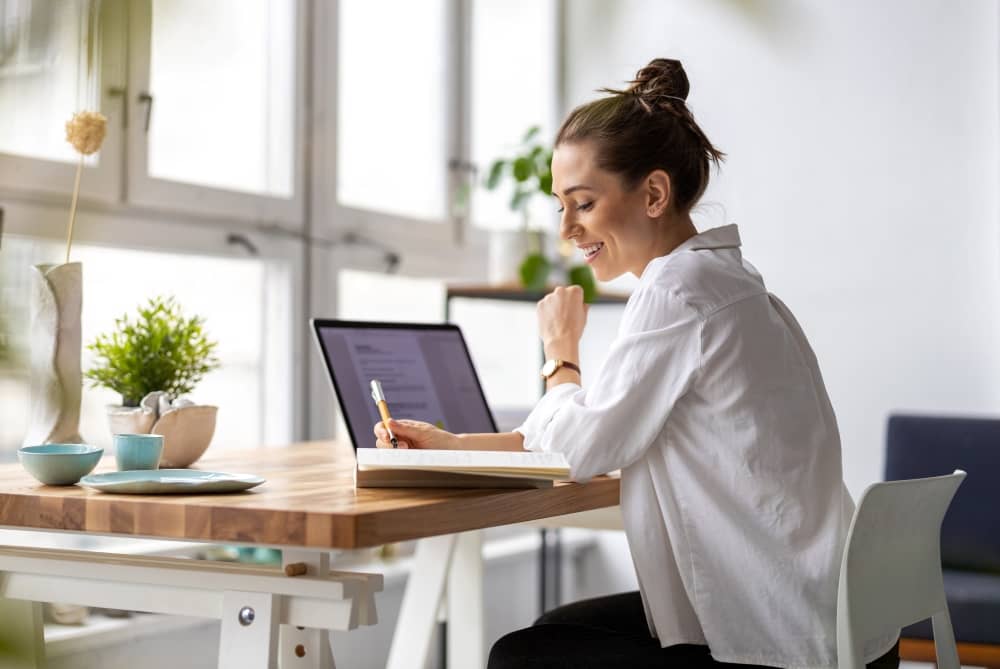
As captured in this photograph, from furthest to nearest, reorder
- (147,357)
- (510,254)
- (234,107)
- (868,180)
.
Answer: (868,180), (510,254), (234,107), (147,357)

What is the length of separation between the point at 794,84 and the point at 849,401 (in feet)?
3.20

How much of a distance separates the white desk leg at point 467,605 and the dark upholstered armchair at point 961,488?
3.00ft

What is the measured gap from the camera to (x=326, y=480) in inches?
52.2

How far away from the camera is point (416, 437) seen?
1303 millimetres

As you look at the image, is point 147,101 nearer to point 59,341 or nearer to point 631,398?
point 59,341

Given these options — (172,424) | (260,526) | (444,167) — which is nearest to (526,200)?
(444,167)

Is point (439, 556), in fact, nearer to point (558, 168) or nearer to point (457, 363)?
point (457, 363)

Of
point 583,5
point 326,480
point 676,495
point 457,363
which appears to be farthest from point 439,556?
point 583,5

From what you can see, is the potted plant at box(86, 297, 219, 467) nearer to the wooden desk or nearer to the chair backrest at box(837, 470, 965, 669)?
the wooden desk

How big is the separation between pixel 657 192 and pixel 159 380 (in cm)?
76

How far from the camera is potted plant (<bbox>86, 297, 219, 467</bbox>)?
151 cm

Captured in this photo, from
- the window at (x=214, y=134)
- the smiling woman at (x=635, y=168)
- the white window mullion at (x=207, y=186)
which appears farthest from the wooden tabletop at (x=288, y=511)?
the white window mullion at (x=207, y=186)

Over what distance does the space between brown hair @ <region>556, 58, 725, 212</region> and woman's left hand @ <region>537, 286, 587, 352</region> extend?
0.20 meters

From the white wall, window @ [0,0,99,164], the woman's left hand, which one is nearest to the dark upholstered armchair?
the white wall
